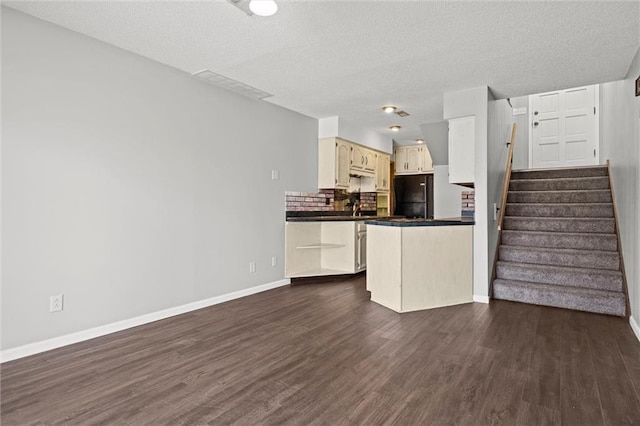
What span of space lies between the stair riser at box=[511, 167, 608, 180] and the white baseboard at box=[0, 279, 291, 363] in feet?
15.2

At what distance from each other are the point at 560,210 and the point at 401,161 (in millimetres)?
3361

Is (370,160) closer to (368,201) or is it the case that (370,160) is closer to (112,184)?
(368,201)

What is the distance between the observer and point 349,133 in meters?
5.92

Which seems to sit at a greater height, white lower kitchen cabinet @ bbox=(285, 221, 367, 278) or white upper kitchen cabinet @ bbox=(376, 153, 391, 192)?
white upper kitchen cabinet @ bbox=(376, 153, 391, 192)

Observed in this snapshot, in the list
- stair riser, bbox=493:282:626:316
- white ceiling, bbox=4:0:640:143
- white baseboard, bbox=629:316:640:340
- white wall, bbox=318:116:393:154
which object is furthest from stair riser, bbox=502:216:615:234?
white wall, bbox=318:116:393:154

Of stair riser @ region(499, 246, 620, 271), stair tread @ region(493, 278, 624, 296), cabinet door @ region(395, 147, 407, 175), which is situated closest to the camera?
stair tread @ region(493, 278, 624, 296)

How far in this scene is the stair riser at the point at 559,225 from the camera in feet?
14.5

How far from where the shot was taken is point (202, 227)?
396 cm

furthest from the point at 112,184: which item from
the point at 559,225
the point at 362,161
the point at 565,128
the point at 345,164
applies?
the point at 565,128

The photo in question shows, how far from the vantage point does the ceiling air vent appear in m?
3.80

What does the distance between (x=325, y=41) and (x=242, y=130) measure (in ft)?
5.94

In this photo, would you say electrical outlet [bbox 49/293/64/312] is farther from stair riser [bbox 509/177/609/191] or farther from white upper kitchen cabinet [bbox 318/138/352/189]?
stair riser [bbox 509/177/609/191]

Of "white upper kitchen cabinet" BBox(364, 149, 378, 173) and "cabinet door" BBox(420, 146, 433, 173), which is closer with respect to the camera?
"white upper kitchen cabinet" BBox(364, 149, 378, 173)

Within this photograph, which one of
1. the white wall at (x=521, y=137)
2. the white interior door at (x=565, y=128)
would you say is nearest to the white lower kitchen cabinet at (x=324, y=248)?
the white wall at (x=521, y=137)
